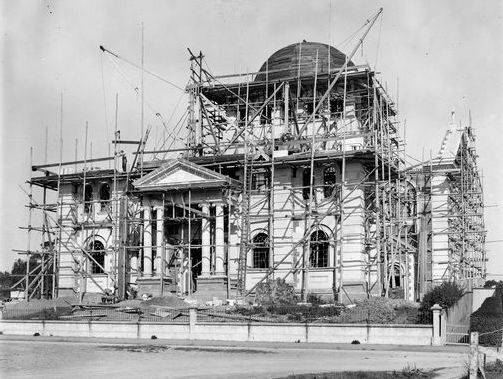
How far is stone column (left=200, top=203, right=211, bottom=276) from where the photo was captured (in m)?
45.8

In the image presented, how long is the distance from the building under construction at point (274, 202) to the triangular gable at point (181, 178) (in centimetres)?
9

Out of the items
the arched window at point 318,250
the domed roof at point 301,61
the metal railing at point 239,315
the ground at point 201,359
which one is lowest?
the ground at point 201,359

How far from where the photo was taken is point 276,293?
4272 cm

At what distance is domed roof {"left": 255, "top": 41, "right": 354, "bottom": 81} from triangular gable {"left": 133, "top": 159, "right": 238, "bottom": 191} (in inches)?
330

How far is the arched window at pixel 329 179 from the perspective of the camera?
46316 millimetres

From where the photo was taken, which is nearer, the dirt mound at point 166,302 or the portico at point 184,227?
the dirt mound at point 166,302

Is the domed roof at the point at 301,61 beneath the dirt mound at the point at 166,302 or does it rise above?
above

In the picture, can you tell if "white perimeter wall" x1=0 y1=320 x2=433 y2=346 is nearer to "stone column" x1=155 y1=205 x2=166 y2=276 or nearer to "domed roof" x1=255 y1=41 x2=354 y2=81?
"stone column" x1=155 y1=205 x2=166 y2=276

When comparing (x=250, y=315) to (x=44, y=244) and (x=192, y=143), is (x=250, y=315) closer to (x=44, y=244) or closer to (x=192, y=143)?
(x=192, y=143)

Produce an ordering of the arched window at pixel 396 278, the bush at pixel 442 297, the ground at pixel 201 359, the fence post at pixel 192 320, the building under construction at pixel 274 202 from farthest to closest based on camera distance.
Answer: the arched window at pixel 396 278
the building under construction at pixel 274 202
the fence post at pixel 192 320
the bush at pixel 442 297
the ground at pixel 201 359

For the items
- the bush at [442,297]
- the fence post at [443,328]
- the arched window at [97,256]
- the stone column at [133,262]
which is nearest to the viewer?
the fence post at [443,328]

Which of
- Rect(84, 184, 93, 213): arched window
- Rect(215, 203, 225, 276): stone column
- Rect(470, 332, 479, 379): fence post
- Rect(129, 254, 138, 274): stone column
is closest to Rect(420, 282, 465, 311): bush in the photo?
Rect(470, 332, 479, 379): fence post

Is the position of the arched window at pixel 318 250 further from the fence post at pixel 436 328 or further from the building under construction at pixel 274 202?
the fence post at pixel 436 328

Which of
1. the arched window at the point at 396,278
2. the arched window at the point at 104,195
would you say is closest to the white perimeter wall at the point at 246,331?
the arched window at the point at 104,195
